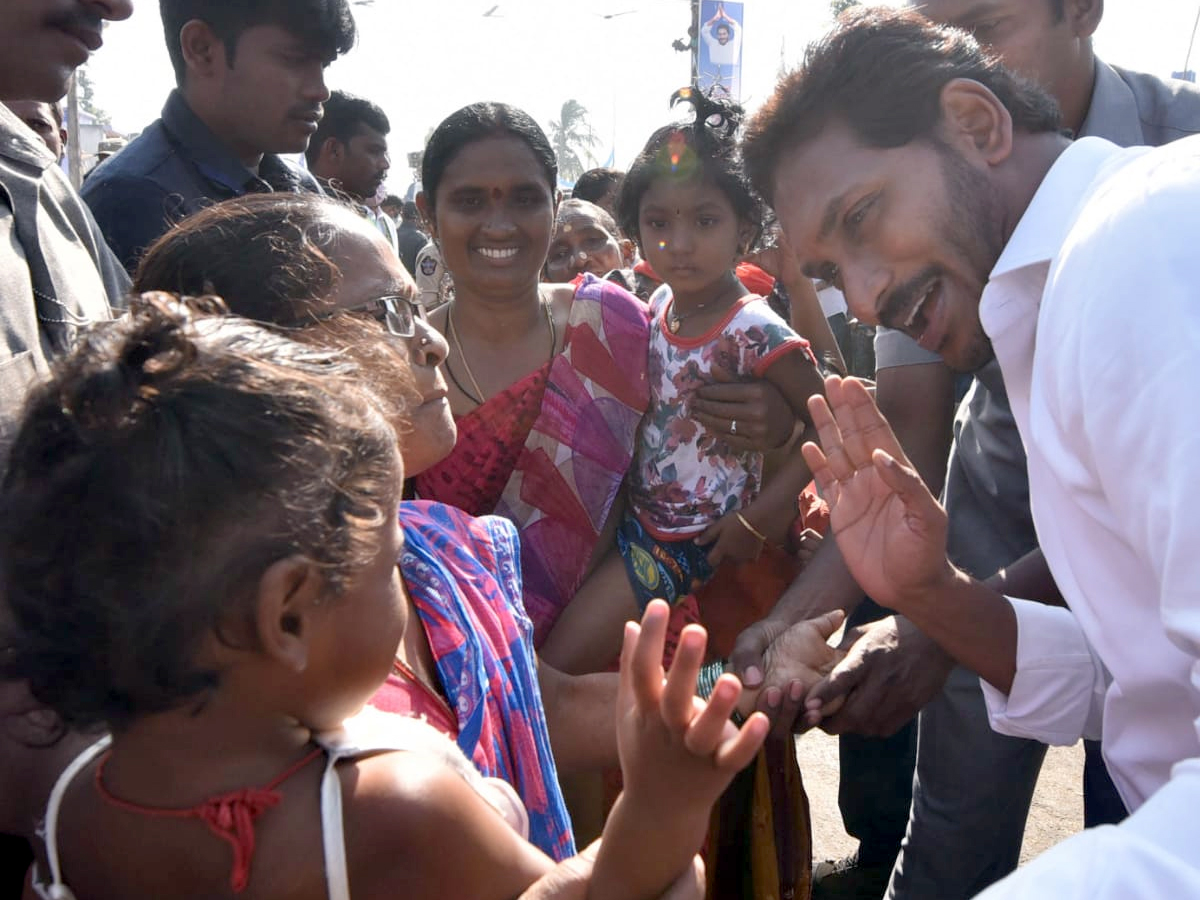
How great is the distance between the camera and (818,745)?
4.00 metres

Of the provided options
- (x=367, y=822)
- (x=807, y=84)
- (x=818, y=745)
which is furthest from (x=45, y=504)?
(x=818, y=745)

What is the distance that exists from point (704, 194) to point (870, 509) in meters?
1.47

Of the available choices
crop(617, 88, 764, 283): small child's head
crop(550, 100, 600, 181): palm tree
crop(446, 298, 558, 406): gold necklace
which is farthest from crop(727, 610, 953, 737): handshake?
crop(550, 100, 600, 181): palm tree

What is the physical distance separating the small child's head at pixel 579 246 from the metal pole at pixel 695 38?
13.2m

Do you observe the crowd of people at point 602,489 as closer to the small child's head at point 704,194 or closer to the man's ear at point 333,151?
the small child's head at point 704,194

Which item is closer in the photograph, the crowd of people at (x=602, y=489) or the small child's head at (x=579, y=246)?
the crowd of people at (x=602, y=489)

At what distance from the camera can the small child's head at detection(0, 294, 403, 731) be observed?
93cm

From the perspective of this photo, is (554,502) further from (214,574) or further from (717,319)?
(214,574)

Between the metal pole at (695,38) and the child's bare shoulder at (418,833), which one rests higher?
the metal pole at (695,38)

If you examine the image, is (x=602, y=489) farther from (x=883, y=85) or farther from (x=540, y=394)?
(x=883, y=85)

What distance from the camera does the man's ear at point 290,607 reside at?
965mm

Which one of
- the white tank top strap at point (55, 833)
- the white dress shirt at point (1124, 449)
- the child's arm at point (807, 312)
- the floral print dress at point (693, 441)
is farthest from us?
the child's arm at point (807, 312)

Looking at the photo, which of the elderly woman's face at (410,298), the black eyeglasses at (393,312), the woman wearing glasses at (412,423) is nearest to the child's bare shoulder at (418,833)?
the woman wearing glasses at (412,423)

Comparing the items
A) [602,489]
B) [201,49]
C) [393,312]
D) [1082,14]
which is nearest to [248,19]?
[201,49]
